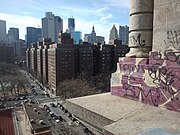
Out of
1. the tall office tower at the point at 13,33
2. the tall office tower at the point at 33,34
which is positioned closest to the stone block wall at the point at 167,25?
the tall office tower at the point at 33,34

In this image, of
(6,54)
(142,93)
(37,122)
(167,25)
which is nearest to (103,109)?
(142,93)

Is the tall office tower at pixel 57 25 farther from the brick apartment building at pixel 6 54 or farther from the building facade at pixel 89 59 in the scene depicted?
the building facade at pixel 89 59

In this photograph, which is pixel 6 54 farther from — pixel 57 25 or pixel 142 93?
pixel 142 93

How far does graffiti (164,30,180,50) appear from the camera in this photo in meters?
3.61

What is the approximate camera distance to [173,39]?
3686mm

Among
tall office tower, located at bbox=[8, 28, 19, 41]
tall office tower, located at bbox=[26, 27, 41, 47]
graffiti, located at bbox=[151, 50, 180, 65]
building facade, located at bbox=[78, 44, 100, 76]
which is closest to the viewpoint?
graffiti, located at bbox=[151, 50, 180, 65]

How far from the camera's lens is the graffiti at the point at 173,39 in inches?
142

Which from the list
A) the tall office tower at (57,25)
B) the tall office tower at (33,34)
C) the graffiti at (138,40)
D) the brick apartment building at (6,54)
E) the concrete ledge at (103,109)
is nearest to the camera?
the concrete ledge at (103,109)

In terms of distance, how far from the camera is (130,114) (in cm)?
342

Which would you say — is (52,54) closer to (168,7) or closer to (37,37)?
(168,7)

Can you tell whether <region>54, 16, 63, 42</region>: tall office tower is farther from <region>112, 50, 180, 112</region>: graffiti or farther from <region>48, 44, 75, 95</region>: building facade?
<region>112, 50, 180, 112</region>: graffiti

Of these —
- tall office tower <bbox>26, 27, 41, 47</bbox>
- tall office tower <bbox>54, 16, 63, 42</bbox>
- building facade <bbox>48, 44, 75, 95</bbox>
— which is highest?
tall office tower <bbox>54, 16, 63, 42</bbox>

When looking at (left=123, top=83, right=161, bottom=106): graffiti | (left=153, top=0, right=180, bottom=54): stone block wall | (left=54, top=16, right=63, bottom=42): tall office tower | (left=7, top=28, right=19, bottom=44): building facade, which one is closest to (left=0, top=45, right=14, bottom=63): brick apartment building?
(left=54, top=16, right=63, bottom=42): tall office tower

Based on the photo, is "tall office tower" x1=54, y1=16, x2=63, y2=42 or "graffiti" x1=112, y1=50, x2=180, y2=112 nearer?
"graffiti" x1=112, y1=50, x2=180, y2=112
